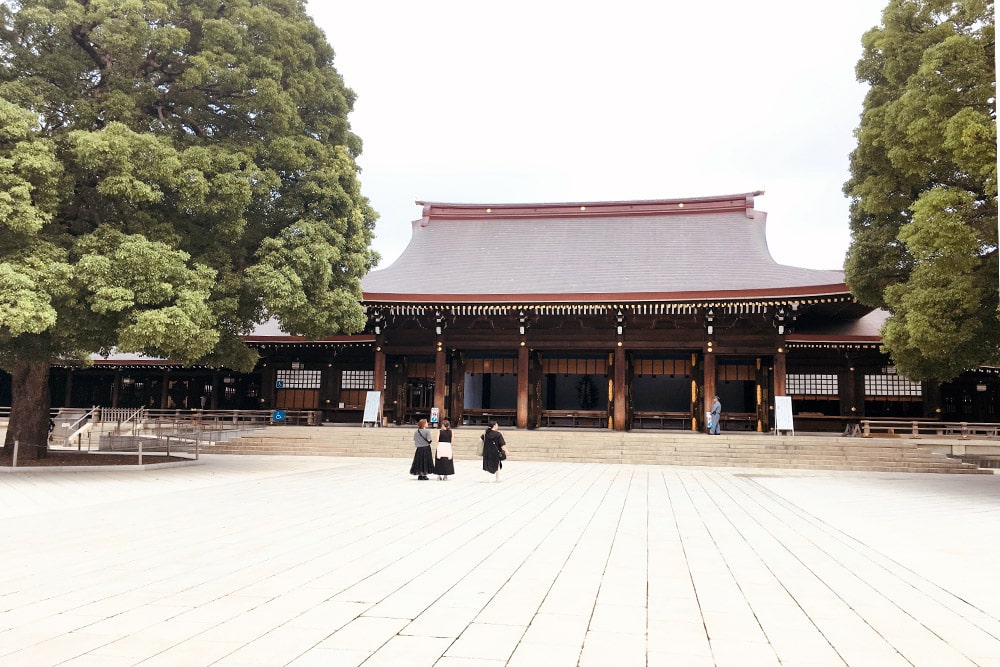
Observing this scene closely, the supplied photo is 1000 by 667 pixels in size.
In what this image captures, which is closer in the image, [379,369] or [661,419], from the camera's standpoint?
[379,369]

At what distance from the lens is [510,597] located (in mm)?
5332

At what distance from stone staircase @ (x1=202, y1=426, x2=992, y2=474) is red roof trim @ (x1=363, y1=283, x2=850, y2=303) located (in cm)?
419

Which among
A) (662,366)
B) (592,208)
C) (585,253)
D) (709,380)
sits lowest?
(709,380)

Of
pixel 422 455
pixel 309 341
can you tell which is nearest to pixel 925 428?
pixel 422 455

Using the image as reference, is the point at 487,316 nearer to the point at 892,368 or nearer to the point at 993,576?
the point at 892,368

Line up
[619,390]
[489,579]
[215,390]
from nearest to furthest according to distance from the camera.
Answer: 1. [489,579]
2. [619,390]
3. [215,390]

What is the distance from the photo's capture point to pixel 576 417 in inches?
1048

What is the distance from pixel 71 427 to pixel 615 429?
59.6 ft

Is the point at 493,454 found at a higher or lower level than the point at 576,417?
lower

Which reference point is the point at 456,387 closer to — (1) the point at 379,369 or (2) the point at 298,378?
(1) the point at 379,369

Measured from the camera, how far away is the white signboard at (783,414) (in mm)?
21125

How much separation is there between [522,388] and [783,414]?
8284mm

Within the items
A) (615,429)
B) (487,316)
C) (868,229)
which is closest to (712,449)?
(615,429)

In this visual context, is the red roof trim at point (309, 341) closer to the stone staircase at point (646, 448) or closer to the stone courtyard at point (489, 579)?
the stone staircase at point (646, 448)
